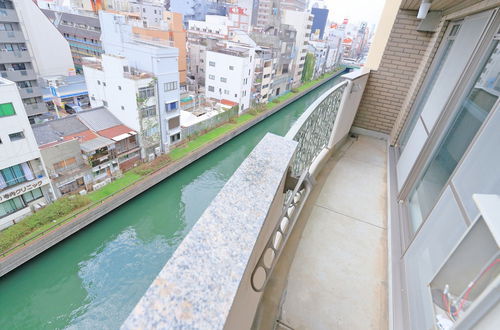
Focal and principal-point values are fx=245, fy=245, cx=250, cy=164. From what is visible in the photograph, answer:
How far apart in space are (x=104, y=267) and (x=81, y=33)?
23.5 metres

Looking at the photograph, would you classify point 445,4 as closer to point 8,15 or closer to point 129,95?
point 129,95

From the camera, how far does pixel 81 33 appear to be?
2194cm

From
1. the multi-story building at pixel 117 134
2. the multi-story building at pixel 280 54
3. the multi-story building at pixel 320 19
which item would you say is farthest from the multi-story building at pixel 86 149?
the multi-story building at pixel 320 19

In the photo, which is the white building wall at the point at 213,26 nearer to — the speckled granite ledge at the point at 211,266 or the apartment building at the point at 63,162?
the apartment building at the point at 63,162

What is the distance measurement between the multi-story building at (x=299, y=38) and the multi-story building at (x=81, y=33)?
18608 millimetres

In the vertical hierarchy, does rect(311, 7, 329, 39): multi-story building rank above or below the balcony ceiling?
above

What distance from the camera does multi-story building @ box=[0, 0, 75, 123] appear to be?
1118 centimetres

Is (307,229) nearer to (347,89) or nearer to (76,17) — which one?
(347,89)

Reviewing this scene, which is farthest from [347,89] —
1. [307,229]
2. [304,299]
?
[304,299]

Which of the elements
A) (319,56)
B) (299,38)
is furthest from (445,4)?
(319,56)

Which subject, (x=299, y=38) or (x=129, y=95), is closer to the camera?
(x=129, y=95)

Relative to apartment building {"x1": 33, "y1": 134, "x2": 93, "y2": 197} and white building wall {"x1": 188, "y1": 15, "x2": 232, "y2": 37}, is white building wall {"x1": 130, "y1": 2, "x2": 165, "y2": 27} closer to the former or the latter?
white building wall {"x1": 188, "y1": 15, "x2": 232, "y2": 37}

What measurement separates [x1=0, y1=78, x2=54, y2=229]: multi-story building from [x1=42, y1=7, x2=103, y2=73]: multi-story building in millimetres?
17695

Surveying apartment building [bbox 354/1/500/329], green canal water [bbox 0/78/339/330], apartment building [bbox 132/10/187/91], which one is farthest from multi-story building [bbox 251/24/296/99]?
apartment building [bbox 354/1/500/329]
